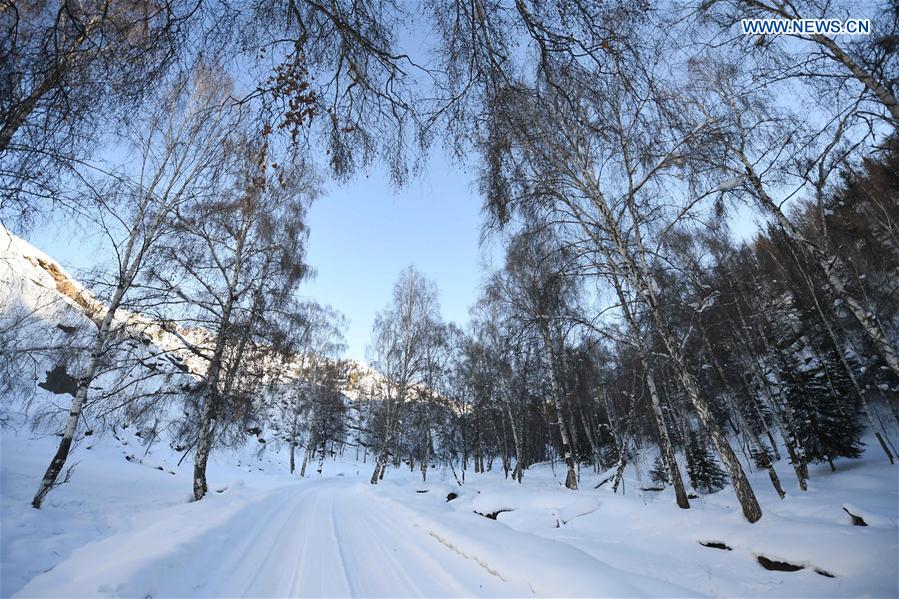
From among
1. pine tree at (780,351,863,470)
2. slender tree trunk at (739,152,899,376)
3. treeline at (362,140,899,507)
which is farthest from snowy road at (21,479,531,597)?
pine tree at (780,351,863,470)

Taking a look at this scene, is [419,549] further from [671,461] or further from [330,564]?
[671,461]

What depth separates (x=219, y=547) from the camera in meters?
4.56

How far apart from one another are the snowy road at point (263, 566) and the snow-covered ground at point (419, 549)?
0.02 m

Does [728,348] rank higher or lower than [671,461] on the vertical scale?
higher

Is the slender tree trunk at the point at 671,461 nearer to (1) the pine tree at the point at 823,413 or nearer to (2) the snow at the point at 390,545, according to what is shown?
(2) the snow at the point at 390,545

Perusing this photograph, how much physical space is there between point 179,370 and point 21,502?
3042mm

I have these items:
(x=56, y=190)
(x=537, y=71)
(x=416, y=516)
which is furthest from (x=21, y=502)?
(x=537, y=71)

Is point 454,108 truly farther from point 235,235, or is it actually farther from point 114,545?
point 235,235

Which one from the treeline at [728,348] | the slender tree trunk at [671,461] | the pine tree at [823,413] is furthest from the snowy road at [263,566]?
the pine tree at [823,413]

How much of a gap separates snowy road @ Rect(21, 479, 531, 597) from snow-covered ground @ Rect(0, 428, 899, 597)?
21mm

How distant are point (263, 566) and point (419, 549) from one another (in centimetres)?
204

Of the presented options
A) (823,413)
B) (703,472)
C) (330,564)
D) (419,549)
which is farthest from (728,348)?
(330,564)

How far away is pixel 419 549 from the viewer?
4871 mm

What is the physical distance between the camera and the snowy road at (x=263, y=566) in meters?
3.20
